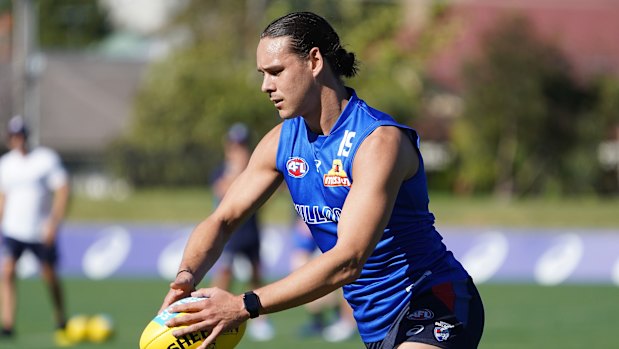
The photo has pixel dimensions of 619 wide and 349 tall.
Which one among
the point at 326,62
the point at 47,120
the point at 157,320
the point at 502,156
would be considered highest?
the point at 47,120

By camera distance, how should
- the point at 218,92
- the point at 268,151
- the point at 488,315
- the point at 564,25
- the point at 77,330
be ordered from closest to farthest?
the point at 268,151 < the point at 77,330 < the point at 488,315 < the point at 218,92 < the point at 564,25

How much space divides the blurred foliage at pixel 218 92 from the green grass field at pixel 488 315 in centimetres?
1629

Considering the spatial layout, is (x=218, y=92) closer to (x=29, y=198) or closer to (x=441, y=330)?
(x=29, y=198)

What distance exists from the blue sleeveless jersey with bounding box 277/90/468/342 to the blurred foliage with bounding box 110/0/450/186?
28976 millimetres

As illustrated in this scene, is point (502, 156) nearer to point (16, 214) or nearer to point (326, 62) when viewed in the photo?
point (16, 214)

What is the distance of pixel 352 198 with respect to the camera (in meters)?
4.84

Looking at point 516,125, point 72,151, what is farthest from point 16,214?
point 72,151

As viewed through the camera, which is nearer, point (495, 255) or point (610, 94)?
point (495, 255)

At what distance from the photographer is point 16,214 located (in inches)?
528

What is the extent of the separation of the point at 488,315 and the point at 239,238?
3369 millimetres

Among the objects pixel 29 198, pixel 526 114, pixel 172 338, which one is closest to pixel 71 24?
pixel 526 114

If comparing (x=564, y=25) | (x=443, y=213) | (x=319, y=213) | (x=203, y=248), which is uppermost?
(x=564, y=25)

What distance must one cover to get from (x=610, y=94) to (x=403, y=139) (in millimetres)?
40278

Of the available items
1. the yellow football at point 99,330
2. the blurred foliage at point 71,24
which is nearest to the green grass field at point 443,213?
the yellow football at point 99,330
